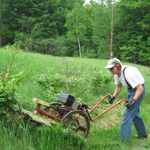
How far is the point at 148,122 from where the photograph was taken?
19.4ft

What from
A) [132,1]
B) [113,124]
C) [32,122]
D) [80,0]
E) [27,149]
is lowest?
[113,124]

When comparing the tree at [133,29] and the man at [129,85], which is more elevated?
the tree at [133,29]

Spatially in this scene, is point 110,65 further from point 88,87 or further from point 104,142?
point 88,87

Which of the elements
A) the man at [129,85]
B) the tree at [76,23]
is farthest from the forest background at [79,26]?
the man at [129,85]

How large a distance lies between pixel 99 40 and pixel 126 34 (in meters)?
6.94

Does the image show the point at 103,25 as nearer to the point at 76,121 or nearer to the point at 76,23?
the point at 76,23

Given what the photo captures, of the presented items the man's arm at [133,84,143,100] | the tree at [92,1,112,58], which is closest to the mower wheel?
the man's arm at [133,84,143,100]

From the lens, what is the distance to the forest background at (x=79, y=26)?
3884 cm

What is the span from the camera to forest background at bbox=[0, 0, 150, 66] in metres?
38.8

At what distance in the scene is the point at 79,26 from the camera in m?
42.3

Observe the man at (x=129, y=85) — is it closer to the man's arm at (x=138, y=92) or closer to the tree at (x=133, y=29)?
the man's arm at (x=138, y=92)

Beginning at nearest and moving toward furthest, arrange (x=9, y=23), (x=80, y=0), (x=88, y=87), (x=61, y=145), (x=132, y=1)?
(x=61, y=145)
(x=88, y=87)
(x=132, y=1)
(x=9, y=23)
(x=80, y=0)

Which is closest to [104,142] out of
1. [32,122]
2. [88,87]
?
[32,122]

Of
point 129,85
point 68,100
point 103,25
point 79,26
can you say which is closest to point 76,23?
point 79,26
